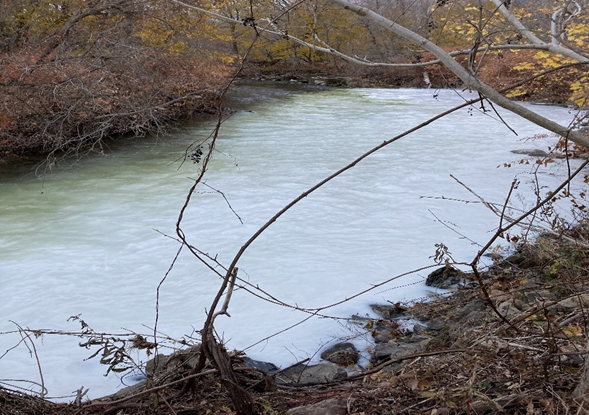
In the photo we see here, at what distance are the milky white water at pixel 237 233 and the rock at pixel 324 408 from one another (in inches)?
86.7

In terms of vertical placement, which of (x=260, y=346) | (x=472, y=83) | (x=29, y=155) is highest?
(x=472, y=83)

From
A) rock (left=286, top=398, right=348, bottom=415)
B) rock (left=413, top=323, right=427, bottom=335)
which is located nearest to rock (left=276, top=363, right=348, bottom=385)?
rock (left=413, top=323, right=427, bottom=335)

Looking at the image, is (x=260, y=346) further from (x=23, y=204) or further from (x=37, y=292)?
(x=23, y=204)

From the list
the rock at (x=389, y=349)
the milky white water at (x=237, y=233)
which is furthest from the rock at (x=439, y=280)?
the rock at (x=389, y=349)

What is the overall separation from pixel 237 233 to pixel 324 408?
21.0 ft

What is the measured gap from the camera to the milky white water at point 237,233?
20.5 ft

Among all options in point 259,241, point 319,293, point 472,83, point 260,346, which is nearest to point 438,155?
point 259,241

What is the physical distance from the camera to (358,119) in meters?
19.7

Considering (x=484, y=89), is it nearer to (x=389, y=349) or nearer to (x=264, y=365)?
(x=389, y=349)

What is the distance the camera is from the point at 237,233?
898 cm

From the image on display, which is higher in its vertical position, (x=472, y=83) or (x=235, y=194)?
(x=472, y=83)

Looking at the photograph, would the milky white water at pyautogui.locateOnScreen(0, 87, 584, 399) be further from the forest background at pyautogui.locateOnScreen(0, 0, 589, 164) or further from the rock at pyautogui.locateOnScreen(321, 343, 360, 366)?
the forest background at pyautogui.locateOnScreen(0, 0, 589, 164)

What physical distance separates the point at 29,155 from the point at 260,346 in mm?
10578

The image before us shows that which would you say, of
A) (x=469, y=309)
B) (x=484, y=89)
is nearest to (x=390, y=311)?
(x=469, y=309)
